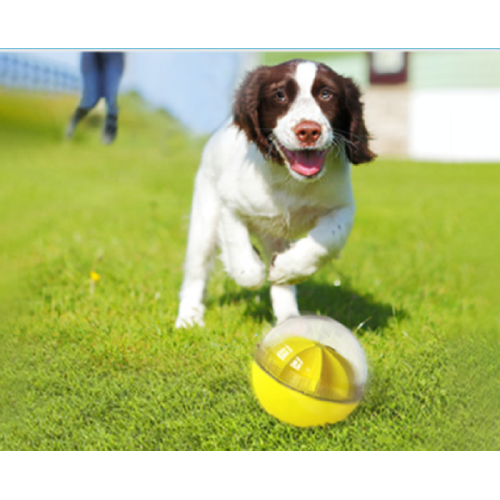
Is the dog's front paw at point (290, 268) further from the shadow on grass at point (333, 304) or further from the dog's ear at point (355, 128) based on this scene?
the shadow on grass at point (333, 304)

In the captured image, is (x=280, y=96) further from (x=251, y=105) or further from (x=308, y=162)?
(x=308, y=162)

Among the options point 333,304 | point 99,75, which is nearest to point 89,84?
point 99,75

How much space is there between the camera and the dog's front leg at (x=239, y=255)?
3320mm

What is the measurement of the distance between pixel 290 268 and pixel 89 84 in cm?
134

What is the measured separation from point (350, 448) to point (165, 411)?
2.72ft

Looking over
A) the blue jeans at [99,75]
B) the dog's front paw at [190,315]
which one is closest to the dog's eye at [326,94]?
the blue jeans at [99,75]

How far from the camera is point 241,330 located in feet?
Result: 12.0

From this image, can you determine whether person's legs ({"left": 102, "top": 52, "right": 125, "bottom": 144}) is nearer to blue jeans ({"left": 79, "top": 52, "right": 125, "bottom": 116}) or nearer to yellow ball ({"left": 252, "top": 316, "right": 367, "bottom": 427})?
blue jeans ({"left": 79, "top": 52, "right": 125, "bottom": 116})

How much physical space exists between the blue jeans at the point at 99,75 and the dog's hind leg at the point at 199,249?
87cm

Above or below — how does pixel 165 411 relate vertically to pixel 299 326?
below

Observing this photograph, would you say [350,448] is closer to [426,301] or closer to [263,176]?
[263,176]

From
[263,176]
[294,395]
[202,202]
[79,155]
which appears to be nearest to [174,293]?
[202,202]

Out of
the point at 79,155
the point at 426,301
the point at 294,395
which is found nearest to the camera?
the point at 294,395

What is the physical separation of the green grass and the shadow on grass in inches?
0.6
